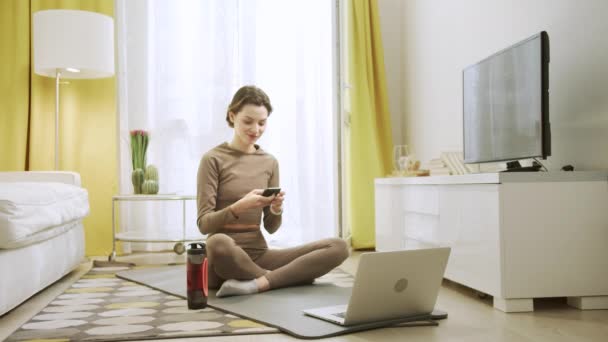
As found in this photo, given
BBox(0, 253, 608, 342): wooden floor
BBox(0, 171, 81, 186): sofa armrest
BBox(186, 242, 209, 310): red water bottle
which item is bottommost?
BBox(0, 253, 608, 342): wooden floor

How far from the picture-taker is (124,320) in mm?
2143

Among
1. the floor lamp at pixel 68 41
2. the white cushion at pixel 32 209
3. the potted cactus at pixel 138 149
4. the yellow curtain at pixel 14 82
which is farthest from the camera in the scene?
the yellow curtain at pixel 14 82

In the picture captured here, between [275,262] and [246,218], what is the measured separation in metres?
0.23

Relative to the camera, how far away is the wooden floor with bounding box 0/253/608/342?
187 cm

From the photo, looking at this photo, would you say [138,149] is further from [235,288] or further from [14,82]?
[235,288]

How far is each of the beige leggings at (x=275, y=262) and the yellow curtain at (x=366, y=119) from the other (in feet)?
5.82

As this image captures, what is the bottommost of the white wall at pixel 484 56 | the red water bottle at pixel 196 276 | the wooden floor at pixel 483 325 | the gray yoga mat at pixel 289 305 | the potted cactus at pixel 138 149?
the wooden floor at pixel 483 325

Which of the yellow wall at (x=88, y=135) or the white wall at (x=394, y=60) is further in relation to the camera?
the white wall at (x=394, y=60)

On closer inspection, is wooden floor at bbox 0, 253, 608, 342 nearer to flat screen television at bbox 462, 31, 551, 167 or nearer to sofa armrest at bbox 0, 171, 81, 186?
flat screen television at bbox 462, 31, 551, 167

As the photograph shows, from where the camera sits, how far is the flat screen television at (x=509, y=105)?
2.34 metres

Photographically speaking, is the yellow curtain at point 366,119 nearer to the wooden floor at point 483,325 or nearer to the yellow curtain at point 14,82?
the wooden floor at point 483,325

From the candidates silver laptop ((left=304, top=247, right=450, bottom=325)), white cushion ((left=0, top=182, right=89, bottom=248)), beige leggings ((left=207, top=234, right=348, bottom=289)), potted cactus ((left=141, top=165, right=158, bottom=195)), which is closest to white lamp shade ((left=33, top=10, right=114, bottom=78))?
potted cactus ((left=141, top=165, right=158, bottom=195))

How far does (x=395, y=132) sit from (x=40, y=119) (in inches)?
101

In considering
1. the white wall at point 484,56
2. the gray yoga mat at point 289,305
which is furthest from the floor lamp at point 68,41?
the white wall at point 484,56
